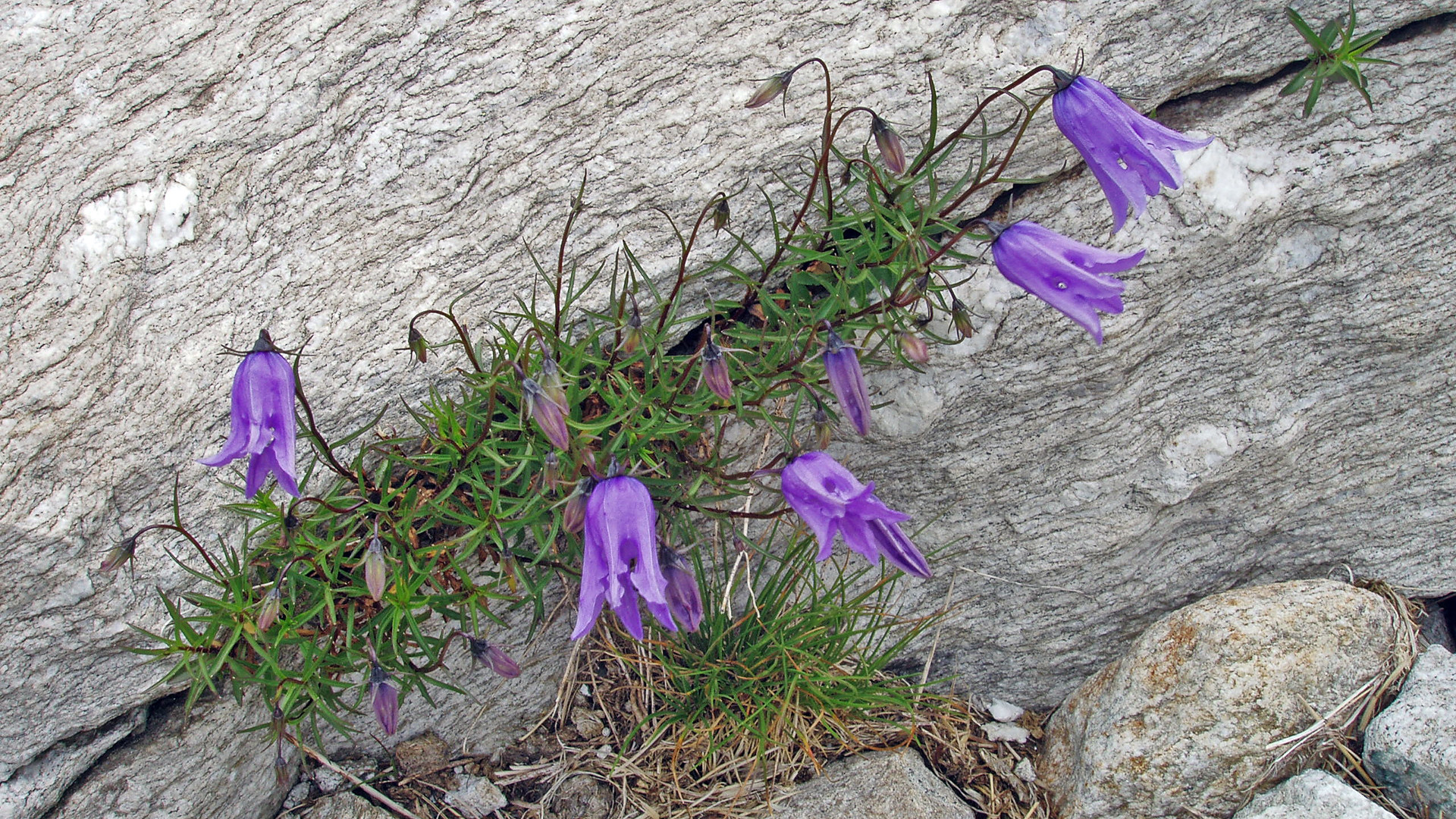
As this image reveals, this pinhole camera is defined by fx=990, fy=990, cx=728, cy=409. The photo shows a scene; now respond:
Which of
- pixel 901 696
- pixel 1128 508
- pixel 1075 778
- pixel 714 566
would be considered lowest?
pixel 1075 778

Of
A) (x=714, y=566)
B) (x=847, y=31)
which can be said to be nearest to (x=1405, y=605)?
(x=714, y=566)

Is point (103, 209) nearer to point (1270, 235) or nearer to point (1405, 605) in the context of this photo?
point (1270, 235)

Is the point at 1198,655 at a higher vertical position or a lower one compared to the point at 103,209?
lower

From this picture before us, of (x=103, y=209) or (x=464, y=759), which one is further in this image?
(x=464, y=759)

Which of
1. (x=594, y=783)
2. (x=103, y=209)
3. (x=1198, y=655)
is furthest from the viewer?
(x=594, y=783)

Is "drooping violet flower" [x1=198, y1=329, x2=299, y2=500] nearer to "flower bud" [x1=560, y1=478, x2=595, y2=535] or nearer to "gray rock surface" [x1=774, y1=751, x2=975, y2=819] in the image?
"flower bud" [x1=560, y1=478, x2=595, y2=535]

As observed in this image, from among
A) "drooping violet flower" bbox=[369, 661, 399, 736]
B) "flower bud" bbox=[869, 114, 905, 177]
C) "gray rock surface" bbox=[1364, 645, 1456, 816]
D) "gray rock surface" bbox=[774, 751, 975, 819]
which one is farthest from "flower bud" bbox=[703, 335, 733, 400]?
"gray rock surface" bbox=[1364, 645, 1456, 816]

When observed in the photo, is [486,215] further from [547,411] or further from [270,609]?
[270,609]
